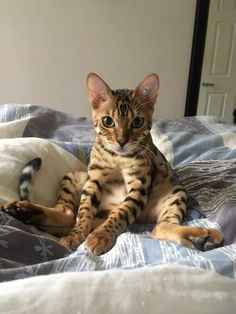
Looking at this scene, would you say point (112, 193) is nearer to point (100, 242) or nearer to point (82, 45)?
point (100, 242)

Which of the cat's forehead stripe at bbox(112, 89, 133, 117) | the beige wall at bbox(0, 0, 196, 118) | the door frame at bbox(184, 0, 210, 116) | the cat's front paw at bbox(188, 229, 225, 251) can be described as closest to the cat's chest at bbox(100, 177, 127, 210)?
the cat's forehead stripe at bbox(112, 89, 133, 117)

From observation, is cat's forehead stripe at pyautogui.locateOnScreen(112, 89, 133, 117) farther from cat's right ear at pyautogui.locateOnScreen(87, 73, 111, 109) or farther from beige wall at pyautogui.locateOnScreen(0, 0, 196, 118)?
beige wall at pyautogui.locateOnScreen(0, 0, 196, 118)

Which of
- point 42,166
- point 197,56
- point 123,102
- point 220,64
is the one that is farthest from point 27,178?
point 220,64

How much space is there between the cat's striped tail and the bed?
2 centimetres

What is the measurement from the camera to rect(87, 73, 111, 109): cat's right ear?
3.45 ft

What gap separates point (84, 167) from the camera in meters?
1.26

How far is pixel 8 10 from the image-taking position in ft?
7.87

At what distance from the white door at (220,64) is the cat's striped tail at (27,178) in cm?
211

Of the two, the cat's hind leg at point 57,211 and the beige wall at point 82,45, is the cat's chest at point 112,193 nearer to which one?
the cat's hind leg at point 57,211

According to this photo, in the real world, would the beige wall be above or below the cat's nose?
above

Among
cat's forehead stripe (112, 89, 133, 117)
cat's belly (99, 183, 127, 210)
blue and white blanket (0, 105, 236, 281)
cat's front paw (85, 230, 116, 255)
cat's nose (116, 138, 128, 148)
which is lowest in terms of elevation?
cat's belly (99, 183, 127, 210)

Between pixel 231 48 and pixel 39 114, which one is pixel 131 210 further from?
pixel 231 48

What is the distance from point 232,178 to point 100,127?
46 centimetres

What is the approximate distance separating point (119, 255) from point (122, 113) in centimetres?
45
